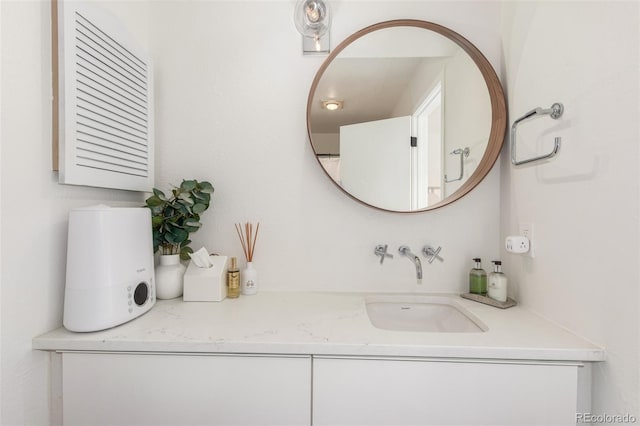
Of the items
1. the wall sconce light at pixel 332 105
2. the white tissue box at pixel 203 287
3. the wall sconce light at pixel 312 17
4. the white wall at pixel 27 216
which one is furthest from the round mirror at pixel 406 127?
the white wall at pixel 27 216

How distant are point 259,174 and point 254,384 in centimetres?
82

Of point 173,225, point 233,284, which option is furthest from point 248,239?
point 173,225

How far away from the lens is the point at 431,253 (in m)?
1.27

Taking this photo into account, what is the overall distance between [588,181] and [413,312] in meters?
0.75

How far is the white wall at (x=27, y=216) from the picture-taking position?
0.75 m

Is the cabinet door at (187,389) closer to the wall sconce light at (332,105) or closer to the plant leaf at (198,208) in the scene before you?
the plant leaf at (198,208)

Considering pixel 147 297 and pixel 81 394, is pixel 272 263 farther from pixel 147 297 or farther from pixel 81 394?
pixel 81 394

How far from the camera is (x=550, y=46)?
953 mm

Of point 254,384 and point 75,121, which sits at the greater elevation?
point 75,121

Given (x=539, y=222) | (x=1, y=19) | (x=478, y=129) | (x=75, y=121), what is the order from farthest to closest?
(x=478, y=129)
(x=539, y=222)
(x=75, y=121)
(x=1, y=19)

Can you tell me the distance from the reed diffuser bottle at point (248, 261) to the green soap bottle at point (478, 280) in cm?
92

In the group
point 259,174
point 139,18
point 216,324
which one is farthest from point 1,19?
point 216,324

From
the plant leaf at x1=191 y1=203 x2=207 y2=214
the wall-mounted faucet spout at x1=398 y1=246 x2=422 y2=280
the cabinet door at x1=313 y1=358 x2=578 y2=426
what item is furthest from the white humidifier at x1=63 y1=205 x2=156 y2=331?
the wall-mounted faucet spout at x1=398 y1=246 x2=422 y2=280

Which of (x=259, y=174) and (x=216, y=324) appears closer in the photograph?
(x=216, y=324)
